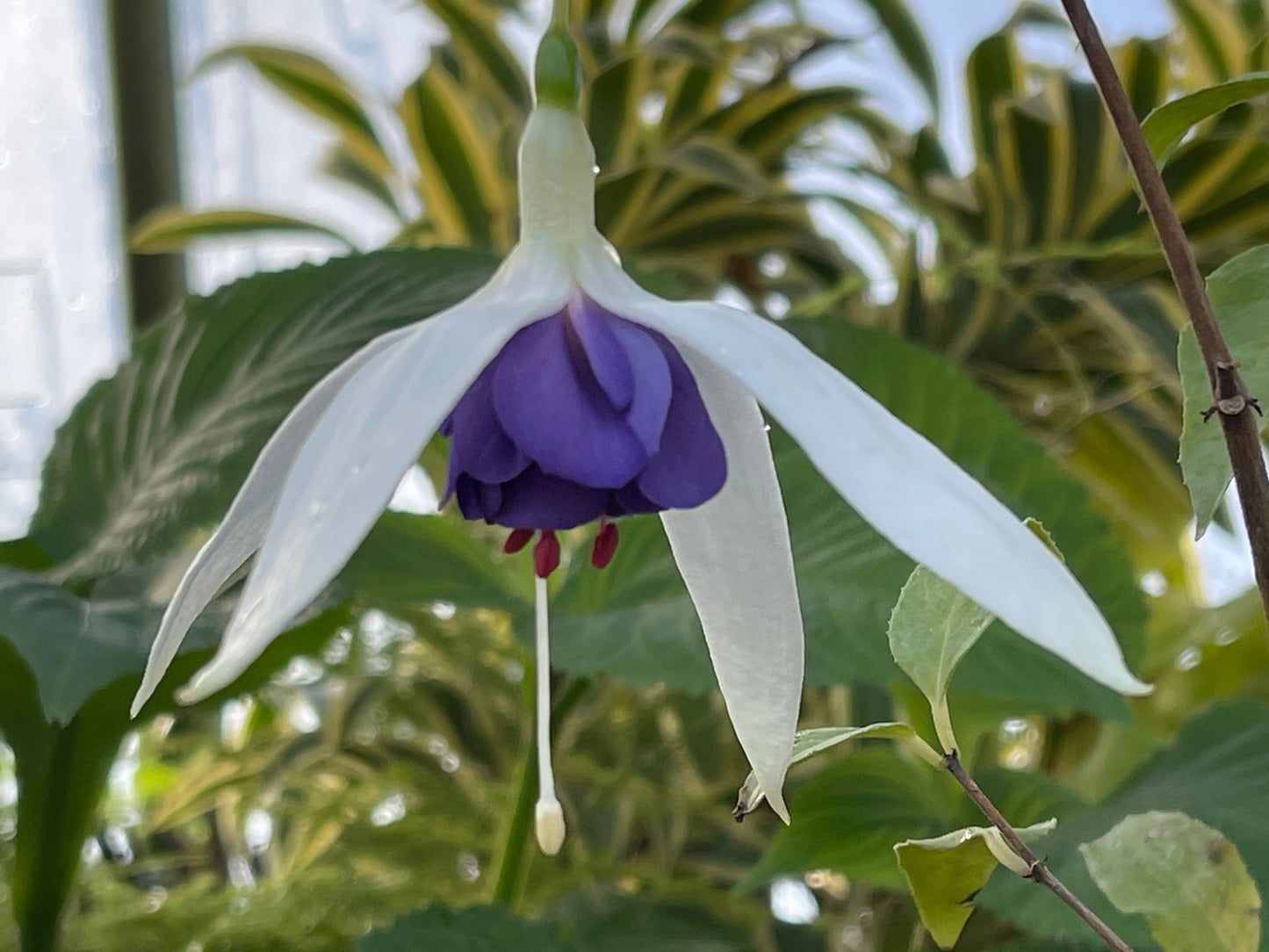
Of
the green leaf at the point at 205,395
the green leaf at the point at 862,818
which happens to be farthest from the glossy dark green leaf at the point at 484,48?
the green leaf at the point at 862,818

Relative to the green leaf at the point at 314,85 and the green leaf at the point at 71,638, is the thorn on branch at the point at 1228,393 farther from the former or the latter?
the green leaf at the point at 314,85

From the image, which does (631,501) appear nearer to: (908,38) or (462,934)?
(462,934)

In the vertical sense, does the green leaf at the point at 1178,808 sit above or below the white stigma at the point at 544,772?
below

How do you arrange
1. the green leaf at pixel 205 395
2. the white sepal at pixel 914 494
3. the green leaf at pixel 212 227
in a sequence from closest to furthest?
the white sepal at pixel 914 494 < the green leaf at pixel 205 395 < the green leaf at pixel 212 227

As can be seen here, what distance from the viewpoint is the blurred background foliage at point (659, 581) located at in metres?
0.34

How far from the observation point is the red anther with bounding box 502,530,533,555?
20 cm

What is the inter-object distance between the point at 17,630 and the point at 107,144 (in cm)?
97

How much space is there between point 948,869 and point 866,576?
0.15m

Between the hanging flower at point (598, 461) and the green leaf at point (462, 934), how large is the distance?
0.14m

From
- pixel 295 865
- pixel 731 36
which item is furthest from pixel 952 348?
pixel 295 865

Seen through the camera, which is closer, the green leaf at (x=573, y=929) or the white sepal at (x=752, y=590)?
the white sepal at (x=752, y=590)

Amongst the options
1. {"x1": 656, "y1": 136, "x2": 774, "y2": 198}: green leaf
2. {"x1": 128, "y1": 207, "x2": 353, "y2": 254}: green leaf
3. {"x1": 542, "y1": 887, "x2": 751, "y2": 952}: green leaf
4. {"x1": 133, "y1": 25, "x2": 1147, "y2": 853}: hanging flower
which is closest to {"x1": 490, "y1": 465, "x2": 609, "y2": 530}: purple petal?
{"x1": 133, "y1": 25, "x2": 1147, "y2": 853}: hanging flower

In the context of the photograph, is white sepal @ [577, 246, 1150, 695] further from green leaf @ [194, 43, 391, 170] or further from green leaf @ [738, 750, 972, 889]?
green leaf @ [194, 43, 391, 170]

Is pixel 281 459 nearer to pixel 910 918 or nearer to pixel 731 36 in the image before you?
pixel 910 918
